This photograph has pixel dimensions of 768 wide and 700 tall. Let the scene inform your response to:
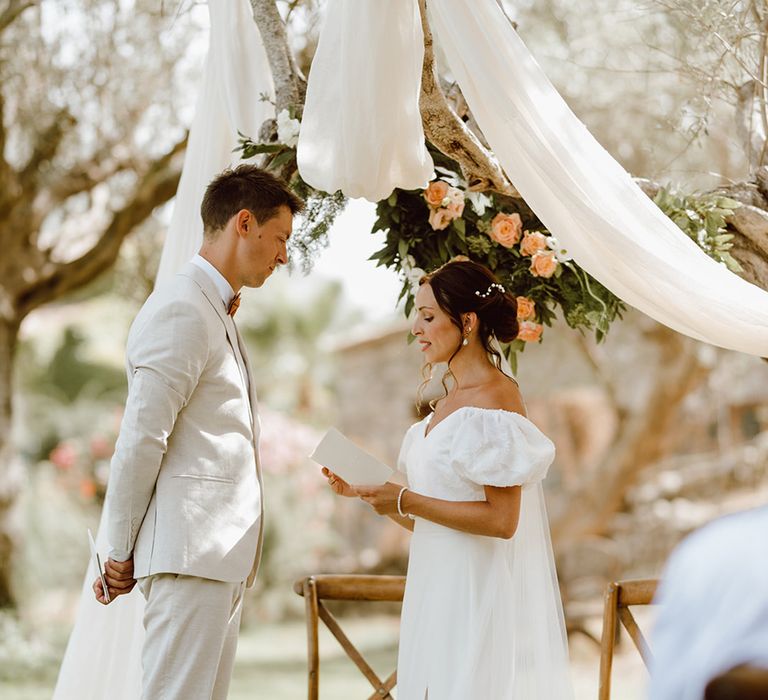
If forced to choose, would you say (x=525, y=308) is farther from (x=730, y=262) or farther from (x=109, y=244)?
(x=109, y=244)

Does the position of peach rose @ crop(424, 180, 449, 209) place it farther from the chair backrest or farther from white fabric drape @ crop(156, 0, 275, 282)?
the chair backrest

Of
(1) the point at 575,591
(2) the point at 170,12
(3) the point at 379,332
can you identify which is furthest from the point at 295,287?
(2) the point at 170,12

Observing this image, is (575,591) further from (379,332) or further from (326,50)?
(326,50)

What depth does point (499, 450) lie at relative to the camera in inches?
114

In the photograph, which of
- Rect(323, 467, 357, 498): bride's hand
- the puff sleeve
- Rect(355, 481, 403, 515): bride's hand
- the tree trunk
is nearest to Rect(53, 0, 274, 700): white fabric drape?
Rect(323, 467, 357, 498): bride's hand

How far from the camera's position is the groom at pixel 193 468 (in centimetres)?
270

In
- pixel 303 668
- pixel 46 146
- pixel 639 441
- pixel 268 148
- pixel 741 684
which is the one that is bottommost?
pixel 741 684

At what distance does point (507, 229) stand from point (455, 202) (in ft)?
0.65

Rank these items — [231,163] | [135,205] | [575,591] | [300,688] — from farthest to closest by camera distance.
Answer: [575,591] → [300,688] → [135,205] → [231,163]

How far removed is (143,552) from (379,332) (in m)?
11.7

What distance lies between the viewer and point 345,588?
374 centimetres

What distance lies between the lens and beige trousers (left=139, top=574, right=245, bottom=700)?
270cm

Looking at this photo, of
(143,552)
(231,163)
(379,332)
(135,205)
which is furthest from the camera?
(379,332)

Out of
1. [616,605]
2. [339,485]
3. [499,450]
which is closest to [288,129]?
[339,485]
